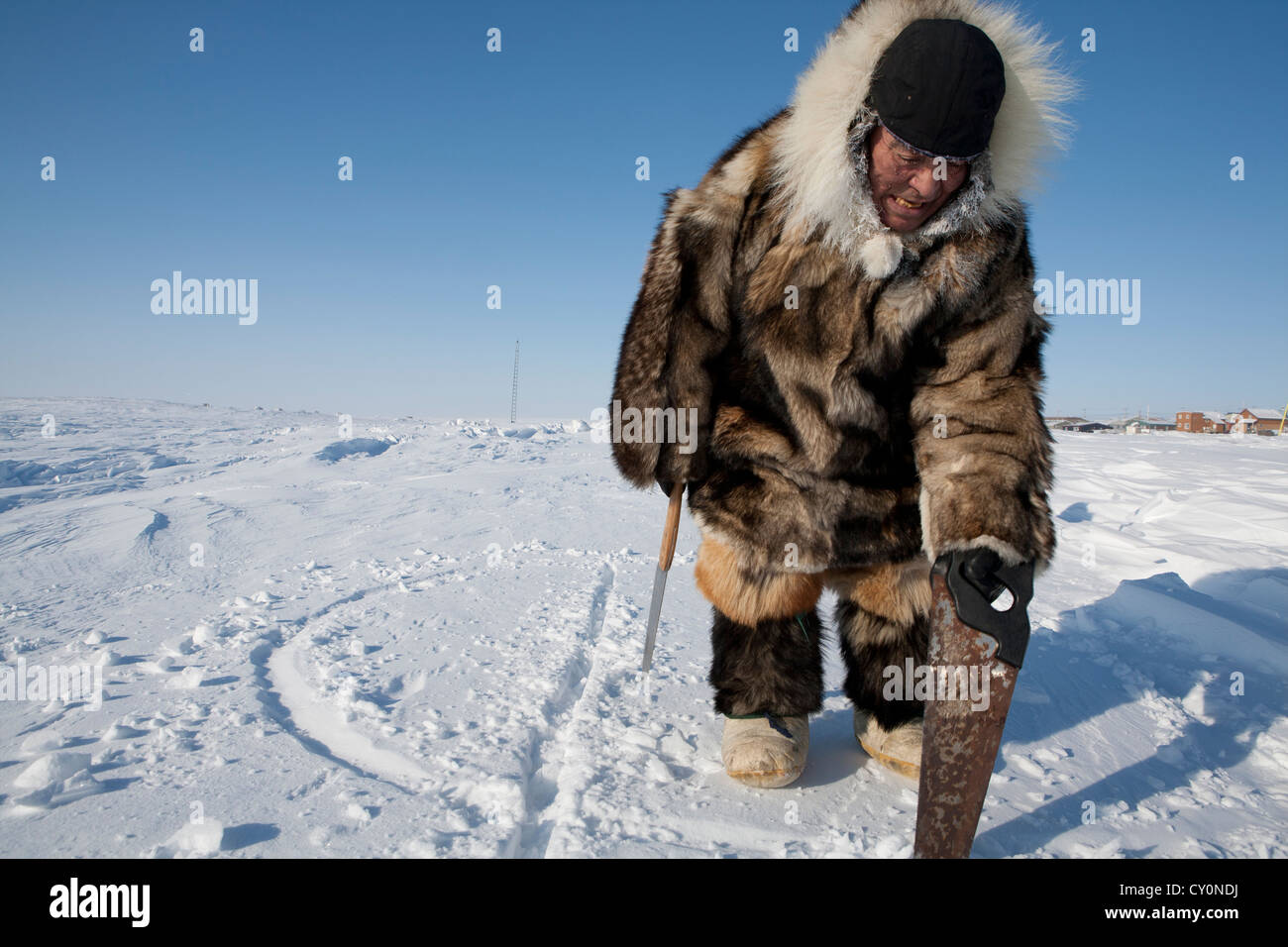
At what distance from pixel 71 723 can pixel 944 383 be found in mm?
2394

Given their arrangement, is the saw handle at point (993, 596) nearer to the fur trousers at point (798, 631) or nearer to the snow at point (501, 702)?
the fur trousers at point (798, 631)

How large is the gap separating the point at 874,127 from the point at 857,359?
1.83ft

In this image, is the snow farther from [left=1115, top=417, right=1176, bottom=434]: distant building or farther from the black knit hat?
[left=1115, top=417, right=1176, bottom=434]: distant building

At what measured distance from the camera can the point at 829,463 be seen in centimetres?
174

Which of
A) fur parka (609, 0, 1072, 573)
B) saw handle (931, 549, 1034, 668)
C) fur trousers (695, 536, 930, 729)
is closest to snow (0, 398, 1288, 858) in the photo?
fur trousers (695, 536, 930, 729)

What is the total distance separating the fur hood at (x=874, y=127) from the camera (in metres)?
1.60

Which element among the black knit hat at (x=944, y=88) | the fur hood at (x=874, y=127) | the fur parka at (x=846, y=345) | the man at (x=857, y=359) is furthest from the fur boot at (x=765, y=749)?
the black knit hat at (x=944, y=88)

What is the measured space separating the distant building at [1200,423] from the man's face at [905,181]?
1463 inches

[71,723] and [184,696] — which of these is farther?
[184,696]

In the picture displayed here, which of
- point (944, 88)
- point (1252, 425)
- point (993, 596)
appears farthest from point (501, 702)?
point (1252, 425)

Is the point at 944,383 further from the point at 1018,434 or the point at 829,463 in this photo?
the point at 829,463

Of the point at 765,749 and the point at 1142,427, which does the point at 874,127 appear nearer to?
the point at 765,749
